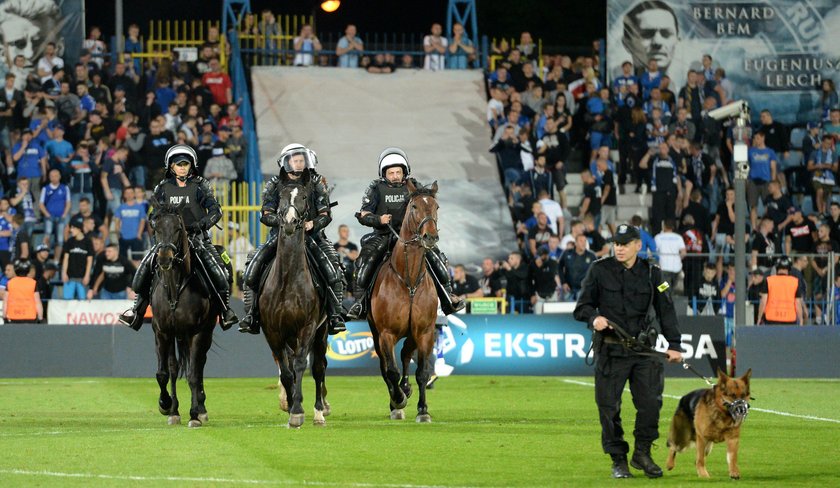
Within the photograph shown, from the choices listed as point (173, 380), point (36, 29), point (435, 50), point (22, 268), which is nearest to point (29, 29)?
point (36, 29)

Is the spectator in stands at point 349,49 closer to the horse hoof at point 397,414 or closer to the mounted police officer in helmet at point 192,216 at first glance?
the mounted police officer in helmet at point 192,216

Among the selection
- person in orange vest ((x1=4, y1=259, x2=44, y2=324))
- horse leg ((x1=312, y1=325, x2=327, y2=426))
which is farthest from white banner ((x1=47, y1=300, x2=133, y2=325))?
horse leg ((x1=312, y1=325, x2=327, y2=426))

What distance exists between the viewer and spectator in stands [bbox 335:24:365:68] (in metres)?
40.0

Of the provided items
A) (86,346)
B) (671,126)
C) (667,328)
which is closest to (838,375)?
(671,126)

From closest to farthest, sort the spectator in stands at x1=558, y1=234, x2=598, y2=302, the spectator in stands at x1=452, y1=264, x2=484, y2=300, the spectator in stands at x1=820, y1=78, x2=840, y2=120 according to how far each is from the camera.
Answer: the spectator in stands at x1=452, y1=264, x2=484, y2=300 → the spectator in stands at x1=558, y1=234, x2=598, y2=302 → the spectator in stands at x1=820, y1=78, x2=840, y2=120

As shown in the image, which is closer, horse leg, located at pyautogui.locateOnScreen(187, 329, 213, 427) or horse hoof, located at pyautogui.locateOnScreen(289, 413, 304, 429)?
horse hoof, located at pyautogui.locateOnScreen(289, 413, 304, 429)

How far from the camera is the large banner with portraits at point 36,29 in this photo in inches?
1447

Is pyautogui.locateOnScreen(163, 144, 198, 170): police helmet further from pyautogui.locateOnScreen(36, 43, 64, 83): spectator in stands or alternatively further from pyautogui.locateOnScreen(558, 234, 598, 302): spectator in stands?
pyautogui.locateOnScreen(36, 43, 64, 83): spectator in stands

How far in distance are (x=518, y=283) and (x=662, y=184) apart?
5.91m

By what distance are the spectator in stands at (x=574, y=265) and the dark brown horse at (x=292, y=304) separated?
1355 cm

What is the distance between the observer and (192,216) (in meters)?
17.9

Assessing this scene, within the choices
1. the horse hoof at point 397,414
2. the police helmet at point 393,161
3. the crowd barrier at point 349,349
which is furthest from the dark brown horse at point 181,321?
the crowd barrier at point 349,349

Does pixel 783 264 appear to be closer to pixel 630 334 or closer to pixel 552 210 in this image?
pixel 552 210

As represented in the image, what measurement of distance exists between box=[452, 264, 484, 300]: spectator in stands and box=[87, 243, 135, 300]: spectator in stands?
6190mm
